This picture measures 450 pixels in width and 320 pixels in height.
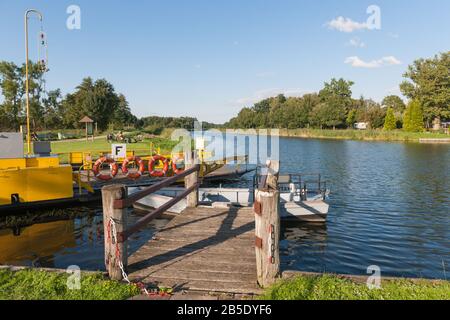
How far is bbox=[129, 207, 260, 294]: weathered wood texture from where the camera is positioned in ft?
17.0

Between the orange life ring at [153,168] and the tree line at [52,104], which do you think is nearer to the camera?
the orange life ring at [153,168]

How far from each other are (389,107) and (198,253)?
8771 cm

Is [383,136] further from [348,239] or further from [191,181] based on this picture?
[191,181]

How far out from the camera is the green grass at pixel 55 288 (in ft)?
15.1

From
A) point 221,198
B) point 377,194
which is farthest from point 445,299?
point 377,194

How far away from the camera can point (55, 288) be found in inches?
191

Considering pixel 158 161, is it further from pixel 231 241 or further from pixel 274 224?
pixel 274 224

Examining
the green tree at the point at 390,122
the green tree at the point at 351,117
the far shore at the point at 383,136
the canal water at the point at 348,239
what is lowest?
the canal water at the point at 348,239

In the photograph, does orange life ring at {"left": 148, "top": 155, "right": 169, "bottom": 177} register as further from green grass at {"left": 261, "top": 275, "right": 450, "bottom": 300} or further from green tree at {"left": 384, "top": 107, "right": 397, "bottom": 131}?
green tree at {"left": 384, "top": 107, "right": 397, "bottom": 131}

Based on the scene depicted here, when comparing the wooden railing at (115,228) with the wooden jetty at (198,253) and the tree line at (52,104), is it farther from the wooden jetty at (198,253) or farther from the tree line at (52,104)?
the tree line at (52,104)

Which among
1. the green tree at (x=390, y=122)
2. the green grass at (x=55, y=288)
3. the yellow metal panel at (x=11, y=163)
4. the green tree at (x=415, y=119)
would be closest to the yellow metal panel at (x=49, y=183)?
the yellow metal panel at (x=11, y=163)

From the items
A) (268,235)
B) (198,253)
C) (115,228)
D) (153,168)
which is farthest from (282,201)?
(115,228)

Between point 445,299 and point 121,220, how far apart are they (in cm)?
473
